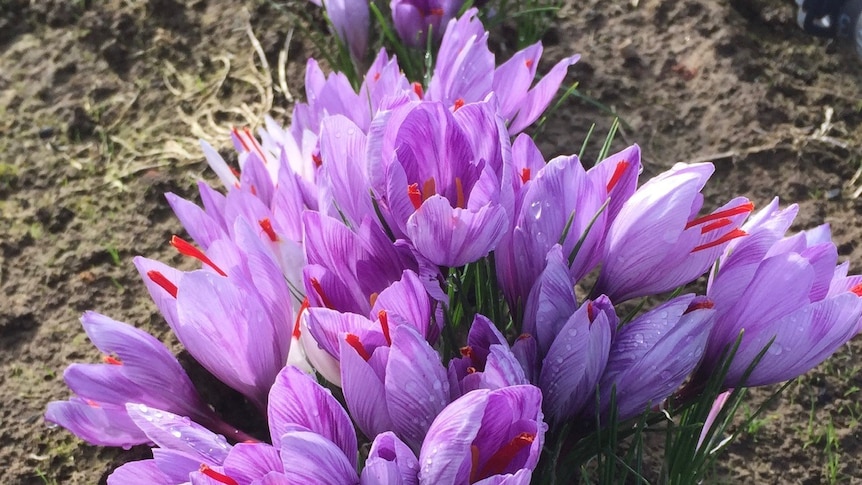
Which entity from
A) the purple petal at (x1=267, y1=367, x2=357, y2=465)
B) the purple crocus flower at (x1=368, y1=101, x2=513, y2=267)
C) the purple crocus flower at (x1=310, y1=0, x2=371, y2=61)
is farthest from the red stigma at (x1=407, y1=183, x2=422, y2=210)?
the purple crocus flower at (x1=310, y1=0, x2=371, y2=61)

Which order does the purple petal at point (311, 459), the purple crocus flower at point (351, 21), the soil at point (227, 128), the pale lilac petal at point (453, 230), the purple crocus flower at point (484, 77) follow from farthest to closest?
the purple crocus flower at point (351, 21) → the soil at point (227, 128) → the purple crocus flower at point (484, 77) → the pale lilac petal at point (453, 230) → the purple petal at point (311, 459)

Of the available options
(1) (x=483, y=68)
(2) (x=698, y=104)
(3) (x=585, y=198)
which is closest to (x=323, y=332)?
(3) (x=585, y=198)

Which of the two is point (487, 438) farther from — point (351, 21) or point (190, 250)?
point (351, 21)

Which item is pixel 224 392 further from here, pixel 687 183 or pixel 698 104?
pixel 698 104

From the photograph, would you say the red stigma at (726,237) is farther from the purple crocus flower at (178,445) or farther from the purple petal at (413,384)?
the purple crocus flower at (178,445)

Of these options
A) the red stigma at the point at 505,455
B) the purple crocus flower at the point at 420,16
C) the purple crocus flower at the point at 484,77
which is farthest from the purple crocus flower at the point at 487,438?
the purple crocus flower at the point at 420,16

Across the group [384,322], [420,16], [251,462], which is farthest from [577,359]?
[420,16]
